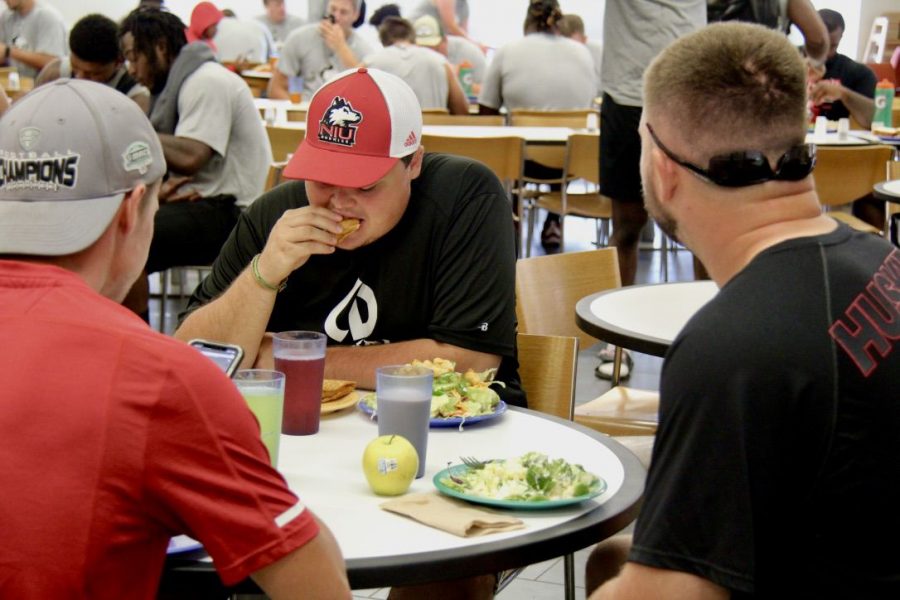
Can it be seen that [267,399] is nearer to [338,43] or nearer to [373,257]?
[373,257]

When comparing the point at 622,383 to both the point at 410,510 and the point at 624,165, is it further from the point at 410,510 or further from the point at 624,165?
the point at 410,510

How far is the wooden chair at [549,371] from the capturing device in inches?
98.9

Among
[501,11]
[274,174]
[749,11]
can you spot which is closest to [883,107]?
[749,11]

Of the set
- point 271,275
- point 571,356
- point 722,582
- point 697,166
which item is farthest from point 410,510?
point 571,356

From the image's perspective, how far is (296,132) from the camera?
6105mm

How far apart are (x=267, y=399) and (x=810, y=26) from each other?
15.1ft

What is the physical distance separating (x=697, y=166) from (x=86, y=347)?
75 centimetres

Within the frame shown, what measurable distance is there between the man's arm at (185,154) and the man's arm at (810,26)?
2.77 meters

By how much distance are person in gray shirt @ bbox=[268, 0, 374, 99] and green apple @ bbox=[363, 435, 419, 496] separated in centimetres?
675

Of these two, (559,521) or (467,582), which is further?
(467,582)

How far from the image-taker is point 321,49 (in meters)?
8.39

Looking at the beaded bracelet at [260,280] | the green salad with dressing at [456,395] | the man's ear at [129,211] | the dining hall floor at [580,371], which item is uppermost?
the man's ear at [129,211]

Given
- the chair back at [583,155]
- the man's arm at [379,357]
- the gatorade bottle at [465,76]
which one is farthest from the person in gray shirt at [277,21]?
the man's arm at [379,357]

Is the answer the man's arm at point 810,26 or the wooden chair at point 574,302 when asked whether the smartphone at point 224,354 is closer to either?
the wooden chair at point 574,302
